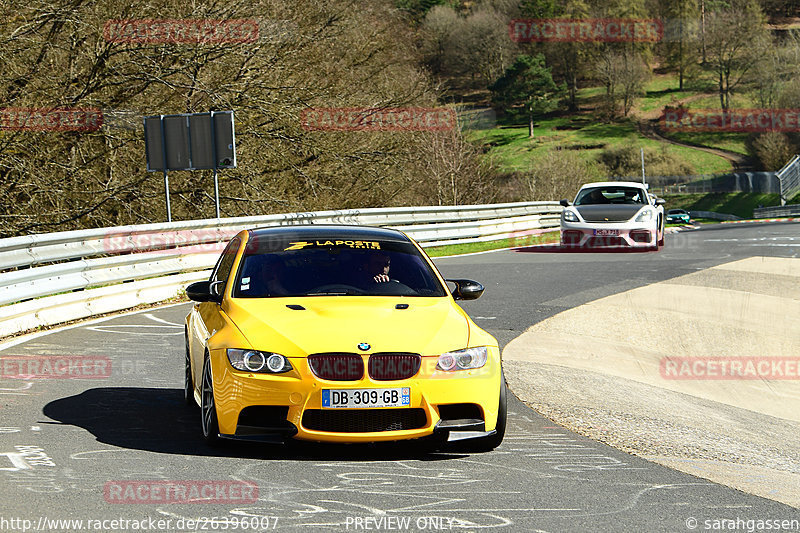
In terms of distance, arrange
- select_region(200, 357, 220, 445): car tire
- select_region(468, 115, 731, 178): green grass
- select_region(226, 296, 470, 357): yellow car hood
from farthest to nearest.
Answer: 1. select_region(468, 115, 731, 178): green grass
2. select_region(200, 357, 220, 445): car tire
3. select_region(226, 296, 470, 357): yellow car hood

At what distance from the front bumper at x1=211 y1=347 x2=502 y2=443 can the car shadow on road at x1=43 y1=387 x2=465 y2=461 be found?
0.58 ft

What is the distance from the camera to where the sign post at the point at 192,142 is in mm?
18859

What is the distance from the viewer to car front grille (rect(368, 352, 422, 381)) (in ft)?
20.1

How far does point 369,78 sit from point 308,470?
29.8m

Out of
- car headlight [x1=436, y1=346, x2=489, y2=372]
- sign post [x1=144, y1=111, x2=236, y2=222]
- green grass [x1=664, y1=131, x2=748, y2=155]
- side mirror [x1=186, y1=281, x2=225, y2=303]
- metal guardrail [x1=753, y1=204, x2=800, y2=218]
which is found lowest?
metal guardrail [x1=753, y1=204, x2=800, y2=218]

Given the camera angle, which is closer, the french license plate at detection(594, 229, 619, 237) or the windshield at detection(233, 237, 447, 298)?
the windshield at detection(233, 237, 447, 298)

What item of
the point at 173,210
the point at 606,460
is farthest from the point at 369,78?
the point at 606,460

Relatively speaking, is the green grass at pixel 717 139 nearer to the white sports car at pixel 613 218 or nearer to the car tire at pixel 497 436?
the white sports car at pixel 613 218

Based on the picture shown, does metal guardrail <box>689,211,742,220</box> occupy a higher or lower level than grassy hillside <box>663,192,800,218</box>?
lower

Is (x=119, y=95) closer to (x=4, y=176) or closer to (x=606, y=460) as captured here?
(x=4, y=176)

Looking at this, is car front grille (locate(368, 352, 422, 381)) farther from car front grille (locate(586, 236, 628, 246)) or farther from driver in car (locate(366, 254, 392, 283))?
car front grille (locate(586, 236, 628, 246))

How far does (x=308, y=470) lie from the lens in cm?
595

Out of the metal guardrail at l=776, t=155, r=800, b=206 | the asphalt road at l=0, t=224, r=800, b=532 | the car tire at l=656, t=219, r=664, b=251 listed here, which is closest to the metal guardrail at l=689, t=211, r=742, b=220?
the metal guardrail at l=776, t=155, r=800, b=206

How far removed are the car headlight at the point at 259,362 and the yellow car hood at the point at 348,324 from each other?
4 cm
